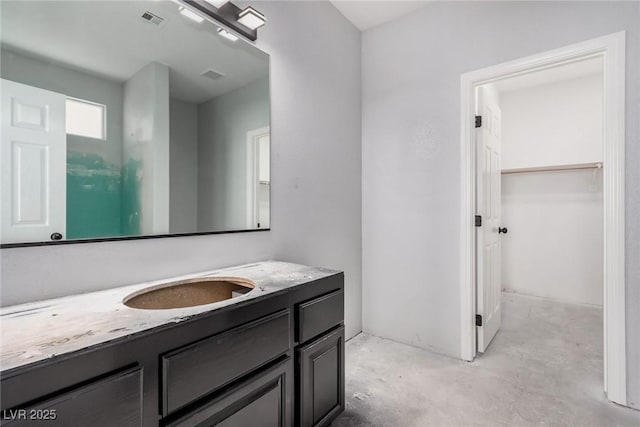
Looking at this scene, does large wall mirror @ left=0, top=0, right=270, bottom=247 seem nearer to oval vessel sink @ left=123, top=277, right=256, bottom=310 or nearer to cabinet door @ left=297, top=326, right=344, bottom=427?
oval vessel sink @ left=123, top=277, right=256, bottom=310

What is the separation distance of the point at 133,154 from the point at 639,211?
8.73 feet

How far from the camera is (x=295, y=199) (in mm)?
2088

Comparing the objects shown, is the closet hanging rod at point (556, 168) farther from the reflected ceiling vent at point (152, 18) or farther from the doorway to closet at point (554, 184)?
the reflected ceiling vent at point (152, 18)

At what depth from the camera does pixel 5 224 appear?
0.98m

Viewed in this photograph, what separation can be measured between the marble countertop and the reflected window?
0.63m

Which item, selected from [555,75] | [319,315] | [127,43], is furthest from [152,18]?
[555,75]

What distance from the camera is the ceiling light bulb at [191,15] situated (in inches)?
56.7

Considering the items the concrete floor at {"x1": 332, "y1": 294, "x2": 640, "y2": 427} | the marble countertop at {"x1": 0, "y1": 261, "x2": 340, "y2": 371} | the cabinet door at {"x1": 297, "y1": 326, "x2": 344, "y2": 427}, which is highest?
the marble countertop at {"x1": 0, "y1": 261, "x2": 340, "y2": 371}

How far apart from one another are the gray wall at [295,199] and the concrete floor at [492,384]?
607 mm

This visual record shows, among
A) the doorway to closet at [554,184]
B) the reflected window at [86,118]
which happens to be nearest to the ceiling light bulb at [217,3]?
the reflected window at [86,118]

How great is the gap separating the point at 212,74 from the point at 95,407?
1530mm

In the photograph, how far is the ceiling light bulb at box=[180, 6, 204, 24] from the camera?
1.44 m

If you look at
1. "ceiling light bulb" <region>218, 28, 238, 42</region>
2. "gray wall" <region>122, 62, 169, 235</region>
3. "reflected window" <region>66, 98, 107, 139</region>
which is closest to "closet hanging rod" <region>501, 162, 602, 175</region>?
"ceiling light bulb" <region>218, 28, 238, 42</region>

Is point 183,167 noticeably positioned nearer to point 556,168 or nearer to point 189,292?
point 189,292
